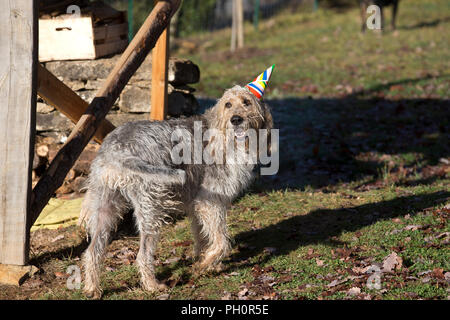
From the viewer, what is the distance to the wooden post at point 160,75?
6.88m

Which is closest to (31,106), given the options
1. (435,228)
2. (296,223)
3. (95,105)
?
(95,105)

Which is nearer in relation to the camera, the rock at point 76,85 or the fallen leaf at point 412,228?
the fallen leaf at point 412,228

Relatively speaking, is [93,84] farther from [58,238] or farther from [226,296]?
[226,296]

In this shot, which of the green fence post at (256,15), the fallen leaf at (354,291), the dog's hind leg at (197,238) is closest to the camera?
the fallen leaf at (354,291)

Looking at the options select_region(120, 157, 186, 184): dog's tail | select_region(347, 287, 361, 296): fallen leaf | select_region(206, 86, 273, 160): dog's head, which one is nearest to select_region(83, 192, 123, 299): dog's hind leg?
select_region(120, 157, 186, 184): dog's tail

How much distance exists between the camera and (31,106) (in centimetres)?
490

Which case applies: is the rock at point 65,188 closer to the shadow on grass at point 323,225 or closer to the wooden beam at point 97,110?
the wooden beam at point 97,110

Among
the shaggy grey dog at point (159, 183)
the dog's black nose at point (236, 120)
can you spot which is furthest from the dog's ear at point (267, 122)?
the dog's black nose at point (236, 120)

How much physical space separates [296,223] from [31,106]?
3.58m

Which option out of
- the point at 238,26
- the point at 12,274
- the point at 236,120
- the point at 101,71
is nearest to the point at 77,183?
the point at 101,71

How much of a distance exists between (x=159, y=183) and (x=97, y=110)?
109 cm

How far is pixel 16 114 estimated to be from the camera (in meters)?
4.88

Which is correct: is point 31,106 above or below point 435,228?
above
